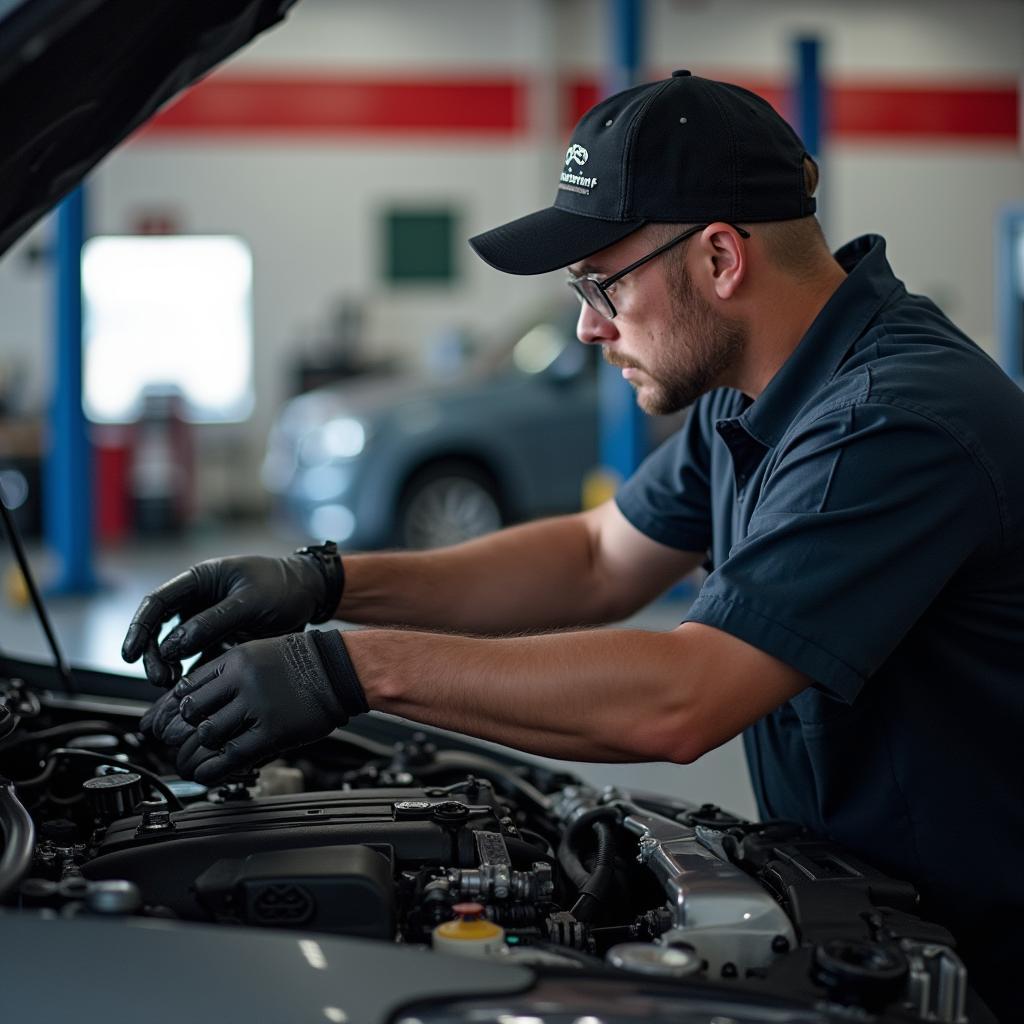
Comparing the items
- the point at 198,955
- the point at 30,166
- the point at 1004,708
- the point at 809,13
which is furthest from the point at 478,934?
the point at 809,13

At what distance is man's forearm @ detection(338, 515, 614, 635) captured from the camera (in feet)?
6.48

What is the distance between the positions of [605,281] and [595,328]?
91 mm

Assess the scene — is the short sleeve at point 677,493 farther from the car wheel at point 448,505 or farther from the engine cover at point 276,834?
the car wheel at point 448,505

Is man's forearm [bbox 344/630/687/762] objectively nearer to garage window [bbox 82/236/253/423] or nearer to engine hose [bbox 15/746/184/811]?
→ engine hose [bbox 15/746/184/811]

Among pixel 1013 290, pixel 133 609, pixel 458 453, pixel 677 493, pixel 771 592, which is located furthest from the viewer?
pixel 1013 290

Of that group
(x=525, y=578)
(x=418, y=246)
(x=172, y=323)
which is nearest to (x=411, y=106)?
(x=418, y=246)

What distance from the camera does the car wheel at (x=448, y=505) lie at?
721 cm

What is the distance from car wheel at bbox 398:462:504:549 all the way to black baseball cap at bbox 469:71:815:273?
5.58 metres

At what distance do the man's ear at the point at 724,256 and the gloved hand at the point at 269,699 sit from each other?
615 millimetres

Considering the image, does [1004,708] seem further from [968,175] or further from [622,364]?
[968,175]

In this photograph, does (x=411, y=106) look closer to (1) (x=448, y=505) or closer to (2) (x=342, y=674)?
(1) (x=448, y=505)

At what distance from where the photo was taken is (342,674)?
137 centimetres

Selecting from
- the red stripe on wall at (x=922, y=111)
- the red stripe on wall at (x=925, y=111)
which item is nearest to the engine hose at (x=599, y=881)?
the red stripe on wall at (x=922, y=111)

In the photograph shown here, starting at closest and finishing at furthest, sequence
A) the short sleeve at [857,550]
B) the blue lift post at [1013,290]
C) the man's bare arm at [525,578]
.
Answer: the short sleeve at [857,550], the man's bare arm at [525,578], the blue lift post at [1013,290]
